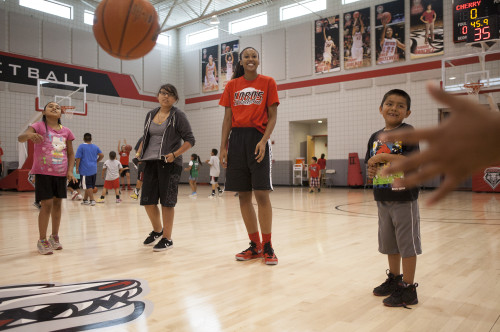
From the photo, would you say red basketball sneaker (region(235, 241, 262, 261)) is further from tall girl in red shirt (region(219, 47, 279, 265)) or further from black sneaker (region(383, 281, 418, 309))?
black sneaker (region(383, 281, 418, 309))

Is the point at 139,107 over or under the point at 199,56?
under

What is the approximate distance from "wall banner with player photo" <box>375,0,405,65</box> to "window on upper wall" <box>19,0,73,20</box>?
454 inches

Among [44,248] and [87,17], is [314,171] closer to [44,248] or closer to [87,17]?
[44,248]

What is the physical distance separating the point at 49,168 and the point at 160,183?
97 cm

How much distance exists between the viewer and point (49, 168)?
11.1ft

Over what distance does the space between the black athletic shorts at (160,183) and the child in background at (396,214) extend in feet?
6.59

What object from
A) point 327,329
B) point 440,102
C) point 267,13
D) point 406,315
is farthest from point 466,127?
point 267,13

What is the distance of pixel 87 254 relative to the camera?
130 inches

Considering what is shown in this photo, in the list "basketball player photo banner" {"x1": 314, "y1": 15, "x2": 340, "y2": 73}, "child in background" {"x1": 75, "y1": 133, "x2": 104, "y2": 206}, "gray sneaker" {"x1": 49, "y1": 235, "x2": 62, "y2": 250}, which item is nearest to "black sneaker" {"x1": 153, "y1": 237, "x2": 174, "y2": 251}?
"gray sneaker" {"x1": 49, "y1": 235, "x2": 62, "y2": 250}

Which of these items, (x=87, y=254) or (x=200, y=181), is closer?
(x=87, y=254)

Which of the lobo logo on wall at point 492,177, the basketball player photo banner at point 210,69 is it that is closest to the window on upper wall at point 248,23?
the basketball player photo banner at point 210,69

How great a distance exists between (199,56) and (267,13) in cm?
382

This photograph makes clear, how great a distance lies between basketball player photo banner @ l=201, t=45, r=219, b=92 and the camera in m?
17.2

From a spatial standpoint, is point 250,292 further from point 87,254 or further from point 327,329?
point 87,254
